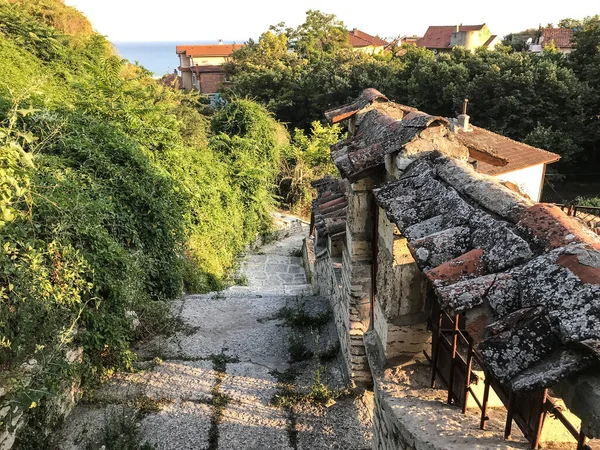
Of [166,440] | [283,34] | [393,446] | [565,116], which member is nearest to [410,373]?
[393,446]

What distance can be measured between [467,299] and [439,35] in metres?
52.5

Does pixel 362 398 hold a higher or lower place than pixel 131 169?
lower

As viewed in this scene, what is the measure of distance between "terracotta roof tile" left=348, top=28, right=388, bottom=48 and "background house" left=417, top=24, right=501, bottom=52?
4447 mm

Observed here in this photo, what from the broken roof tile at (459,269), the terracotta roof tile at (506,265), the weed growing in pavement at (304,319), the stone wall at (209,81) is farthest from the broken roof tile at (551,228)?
the stone wall at (209,81)

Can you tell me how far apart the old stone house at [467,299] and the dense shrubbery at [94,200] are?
2.88m

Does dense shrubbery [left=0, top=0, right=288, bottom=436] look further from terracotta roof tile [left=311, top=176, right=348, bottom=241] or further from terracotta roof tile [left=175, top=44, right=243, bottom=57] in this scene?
terracotta roof tile [left=175, top=44, right=243, bottom=57]

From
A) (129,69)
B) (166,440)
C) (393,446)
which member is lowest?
(166,440)

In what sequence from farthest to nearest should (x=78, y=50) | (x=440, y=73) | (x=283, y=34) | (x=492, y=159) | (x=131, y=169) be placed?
1. (x=283, y=34)
2. (x=440, y=73)
3. (x=78, y=50)
4. (x=131, y=169)
5. (x=492, y=159)

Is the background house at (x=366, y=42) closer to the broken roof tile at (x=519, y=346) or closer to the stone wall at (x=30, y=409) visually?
the stone wall at (x=30, y=409)

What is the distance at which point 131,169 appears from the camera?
8.38m

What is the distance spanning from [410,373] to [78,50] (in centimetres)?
1474

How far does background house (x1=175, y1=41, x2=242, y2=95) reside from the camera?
3997cm

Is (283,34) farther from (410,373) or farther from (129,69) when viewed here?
(410,373)

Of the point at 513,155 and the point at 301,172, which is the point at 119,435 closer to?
the point at 513,155
